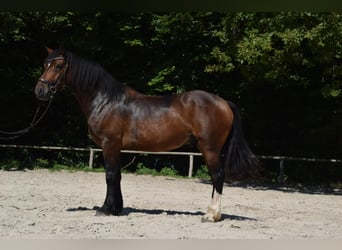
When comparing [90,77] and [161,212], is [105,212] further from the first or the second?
[90,77]

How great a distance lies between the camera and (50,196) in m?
6.34

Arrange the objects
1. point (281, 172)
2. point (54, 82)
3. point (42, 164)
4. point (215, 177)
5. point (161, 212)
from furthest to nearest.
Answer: point (42, 164) < point (281, 172) < point (161, 212) < point (54, 82) < point (215, 177)

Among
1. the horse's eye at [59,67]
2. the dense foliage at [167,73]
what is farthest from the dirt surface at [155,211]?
the dense foliage at [167,73]

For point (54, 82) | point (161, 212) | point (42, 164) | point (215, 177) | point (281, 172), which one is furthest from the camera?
point (42, 164)

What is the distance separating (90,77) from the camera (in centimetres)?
502

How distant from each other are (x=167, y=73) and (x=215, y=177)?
5182mm

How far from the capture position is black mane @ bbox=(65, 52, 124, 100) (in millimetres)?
5012

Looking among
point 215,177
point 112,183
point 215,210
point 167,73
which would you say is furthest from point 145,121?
point 167,73

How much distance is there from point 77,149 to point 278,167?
13.5ft

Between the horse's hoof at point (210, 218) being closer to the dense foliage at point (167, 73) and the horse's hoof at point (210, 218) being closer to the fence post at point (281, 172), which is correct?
the dense foliage at point (167, 73)

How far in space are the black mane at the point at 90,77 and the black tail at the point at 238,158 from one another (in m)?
1.19

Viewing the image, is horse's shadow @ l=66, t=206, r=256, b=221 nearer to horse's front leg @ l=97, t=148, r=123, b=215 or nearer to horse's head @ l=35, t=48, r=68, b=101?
horse's front leg @ l=97, t=148, r=123, b=215

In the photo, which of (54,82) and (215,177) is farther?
(54,82)

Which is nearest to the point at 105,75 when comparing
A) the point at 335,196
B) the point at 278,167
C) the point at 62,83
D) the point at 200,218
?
the point at 62,83
